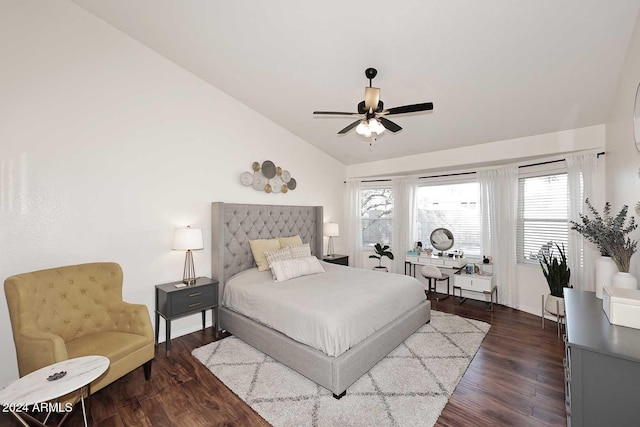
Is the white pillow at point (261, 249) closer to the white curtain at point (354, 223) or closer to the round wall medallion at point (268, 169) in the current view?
the round wall medallion at point (268, 169)

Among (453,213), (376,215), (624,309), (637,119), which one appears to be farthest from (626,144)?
(376,215)

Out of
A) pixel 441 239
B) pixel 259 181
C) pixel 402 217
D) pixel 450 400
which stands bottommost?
pixel 450 400

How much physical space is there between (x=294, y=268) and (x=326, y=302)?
1.07m

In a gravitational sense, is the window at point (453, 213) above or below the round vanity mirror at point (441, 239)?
above

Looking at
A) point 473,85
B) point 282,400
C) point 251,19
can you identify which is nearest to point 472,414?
point 282,400

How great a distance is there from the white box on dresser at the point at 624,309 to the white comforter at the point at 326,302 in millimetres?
1710

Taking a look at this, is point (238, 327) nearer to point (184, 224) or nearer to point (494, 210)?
point (184, 224)

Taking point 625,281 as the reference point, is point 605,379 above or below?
below

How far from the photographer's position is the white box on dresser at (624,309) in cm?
164

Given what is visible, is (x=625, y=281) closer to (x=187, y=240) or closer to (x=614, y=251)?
(x=614, y=251)

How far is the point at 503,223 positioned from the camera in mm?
4434

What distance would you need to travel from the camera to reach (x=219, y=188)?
393cm

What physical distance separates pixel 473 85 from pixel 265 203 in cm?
326

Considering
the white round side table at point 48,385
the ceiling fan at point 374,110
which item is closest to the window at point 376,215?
the ceiling fan at point 374,110
